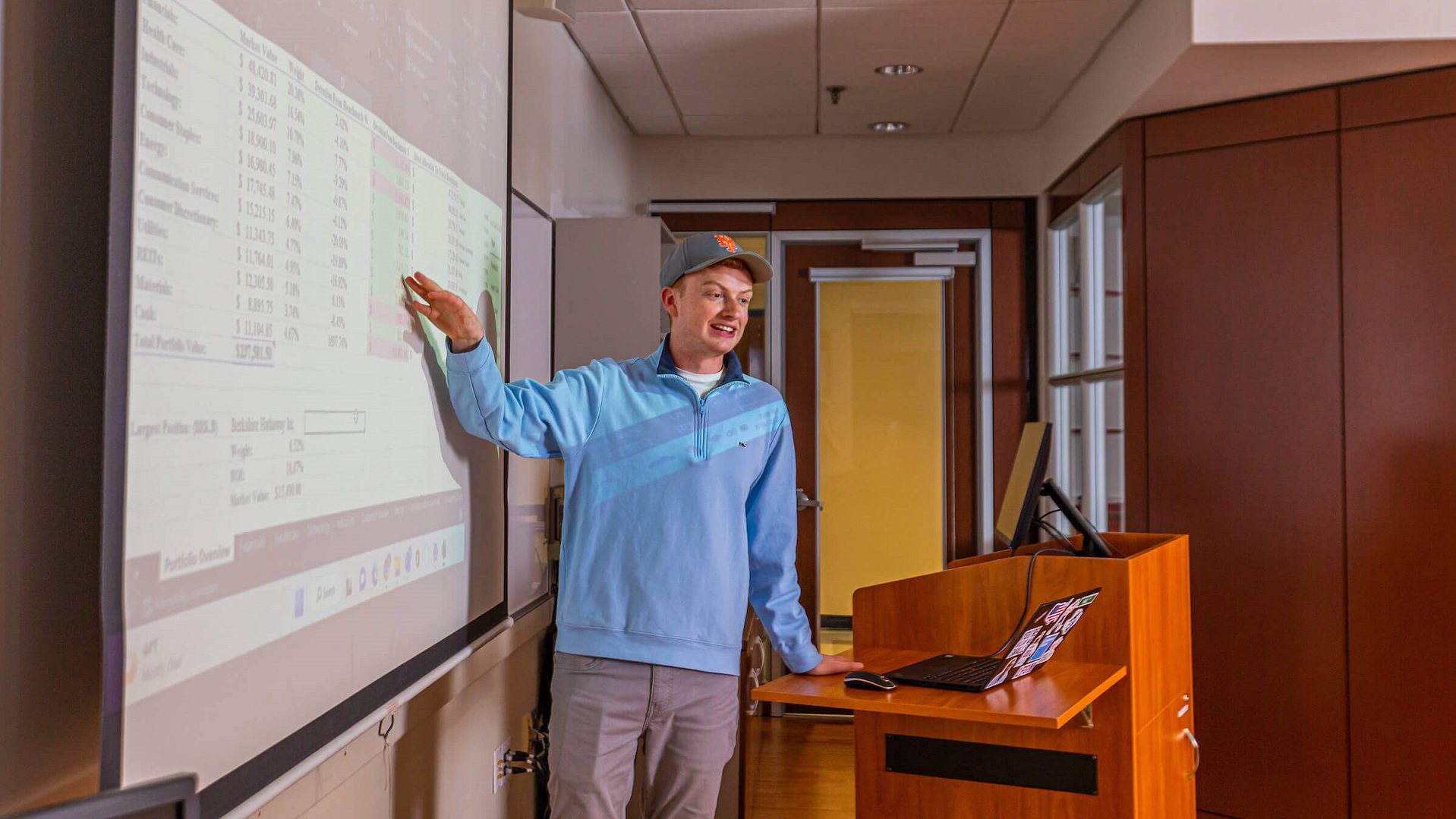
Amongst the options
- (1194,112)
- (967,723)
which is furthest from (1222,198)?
(967,723)

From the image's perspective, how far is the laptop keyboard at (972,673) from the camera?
166 cm

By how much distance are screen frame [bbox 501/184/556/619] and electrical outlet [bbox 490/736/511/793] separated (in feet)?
1.05

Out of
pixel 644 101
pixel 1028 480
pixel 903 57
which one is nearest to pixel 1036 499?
pixel 1028 480

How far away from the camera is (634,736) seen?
1672 mm

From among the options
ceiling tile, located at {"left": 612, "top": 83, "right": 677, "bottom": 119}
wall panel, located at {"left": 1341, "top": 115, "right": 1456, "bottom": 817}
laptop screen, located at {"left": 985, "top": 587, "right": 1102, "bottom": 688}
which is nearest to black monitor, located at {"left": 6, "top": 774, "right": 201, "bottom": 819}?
laptop screen, located at {"left": 985, "top": 587, "right": 1102, "bottom": 688}

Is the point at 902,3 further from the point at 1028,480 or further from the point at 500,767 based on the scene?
the point at 500,767

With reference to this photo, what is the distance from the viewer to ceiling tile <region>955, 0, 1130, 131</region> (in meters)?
2.88

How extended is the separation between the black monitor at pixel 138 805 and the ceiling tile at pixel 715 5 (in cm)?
271

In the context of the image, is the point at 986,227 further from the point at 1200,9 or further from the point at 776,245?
the point at 1200,9

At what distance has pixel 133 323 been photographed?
776 millimetres

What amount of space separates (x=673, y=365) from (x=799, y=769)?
2296 millimetres

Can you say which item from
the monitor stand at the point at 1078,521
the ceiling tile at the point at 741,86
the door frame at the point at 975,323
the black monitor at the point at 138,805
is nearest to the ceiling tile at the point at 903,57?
the ceiling tile at the point at 741,86

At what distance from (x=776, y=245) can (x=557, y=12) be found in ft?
8.40

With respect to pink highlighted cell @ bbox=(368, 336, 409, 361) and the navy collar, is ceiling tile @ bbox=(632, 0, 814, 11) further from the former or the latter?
pink highlighted cell @ bbox=(368, 336, 409, 361)
